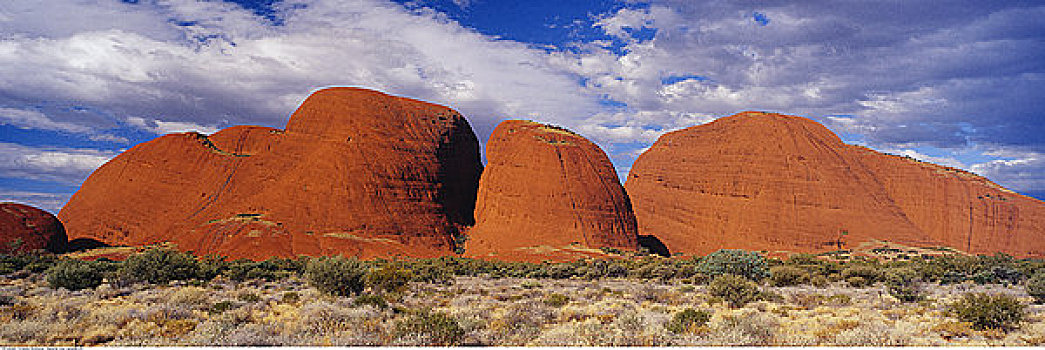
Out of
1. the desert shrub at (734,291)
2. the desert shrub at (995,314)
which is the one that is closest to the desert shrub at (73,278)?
the desert shrub at (734,291)

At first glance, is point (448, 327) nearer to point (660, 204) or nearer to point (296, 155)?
point (296, 155)

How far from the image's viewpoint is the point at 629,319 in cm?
916

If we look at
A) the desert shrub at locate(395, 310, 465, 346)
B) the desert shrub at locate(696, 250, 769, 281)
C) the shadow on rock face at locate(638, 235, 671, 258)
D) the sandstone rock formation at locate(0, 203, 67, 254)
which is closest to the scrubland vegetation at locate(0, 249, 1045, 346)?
the desert shrub at locate(395, 310, 465, 346)

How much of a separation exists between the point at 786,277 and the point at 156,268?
995 inches

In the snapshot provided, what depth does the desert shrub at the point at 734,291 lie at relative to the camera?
13.1 m

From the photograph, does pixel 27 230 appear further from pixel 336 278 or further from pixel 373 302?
pixel 373 302

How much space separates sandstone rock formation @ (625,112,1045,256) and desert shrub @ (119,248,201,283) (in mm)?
55314

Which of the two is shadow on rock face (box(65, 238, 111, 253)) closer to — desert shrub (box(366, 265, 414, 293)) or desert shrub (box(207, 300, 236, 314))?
desert shrub (box(366, 265, 414, 293))

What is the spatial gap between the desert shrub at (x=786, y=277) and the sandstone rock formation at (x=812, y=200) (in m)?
42.6

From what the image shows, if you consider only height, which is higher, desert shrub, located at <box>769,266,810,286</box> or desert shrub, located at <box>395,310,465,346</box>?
desert shrub, located at <box>395,310,465,346</box>

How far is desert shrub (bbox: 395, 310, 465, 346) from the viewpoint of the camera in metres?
7.55

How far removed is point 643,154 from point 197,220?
2575 inches

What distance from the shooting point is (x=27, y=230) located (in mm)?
39250

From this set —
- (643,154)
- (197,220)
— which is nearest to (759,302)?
(197,220)
